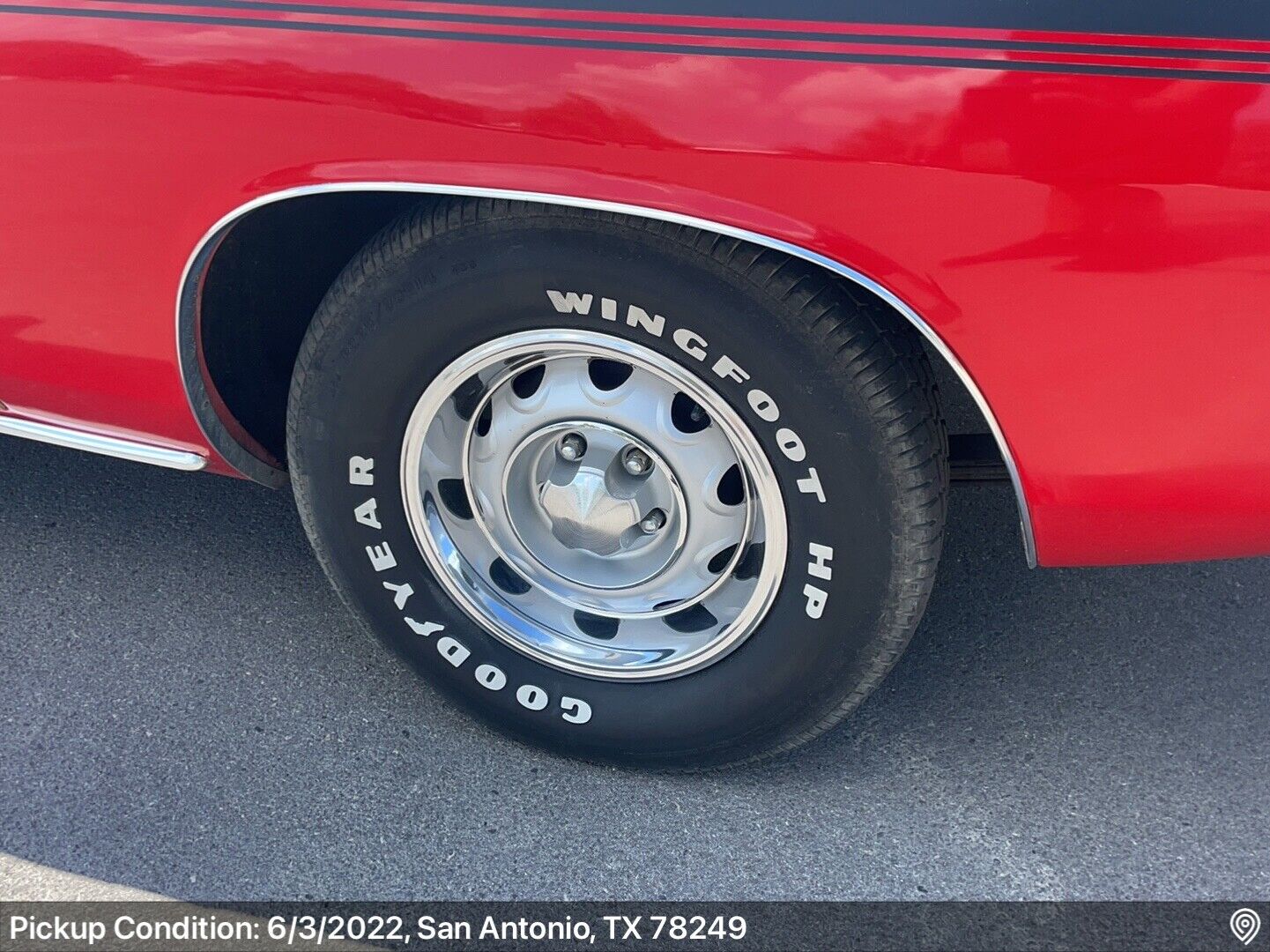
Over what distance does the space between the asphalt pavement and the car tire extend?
16 centimetres

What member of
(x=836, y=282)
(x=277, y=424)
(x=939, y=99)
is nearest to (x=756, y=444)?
(x=836, y=282)

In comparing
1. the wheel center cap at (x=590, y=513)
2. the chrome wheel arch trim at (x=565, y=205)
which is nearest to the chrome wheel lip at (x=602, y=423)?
the wheel center cap at (x=590, y=513)

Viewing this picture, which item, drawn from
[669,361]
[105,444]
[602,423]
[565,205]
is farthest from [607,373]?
[105,444]

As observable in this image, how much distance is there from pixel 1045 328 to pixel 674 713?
94 cm

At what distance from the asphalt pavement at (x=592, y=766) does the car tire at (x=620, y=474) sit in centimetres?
16

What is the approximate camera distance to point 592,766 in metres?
2.22

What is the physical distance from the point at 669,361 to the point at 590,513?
386 millimetres

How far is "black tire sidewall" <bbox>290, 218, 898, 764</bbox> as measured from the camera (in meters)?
1.73

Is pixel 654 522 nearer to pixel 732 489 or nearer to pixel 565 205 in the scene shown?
pixel 732 489

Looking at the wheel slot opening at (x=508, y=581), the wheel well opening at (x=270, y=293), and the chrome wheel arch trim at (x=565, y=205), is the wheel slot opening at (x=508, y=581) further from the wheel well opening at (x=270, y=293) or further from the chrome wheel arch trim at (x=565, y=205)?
the chrome wheel arch trim at (x=565, y=205)

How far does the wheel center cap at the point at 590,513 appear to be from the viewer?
206 cm

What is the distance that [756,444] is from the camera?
1846 millimetres

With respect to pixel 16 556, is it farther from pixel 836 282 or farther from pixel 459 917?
pixel 836 282

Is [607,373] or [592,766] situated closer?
[607,373]
